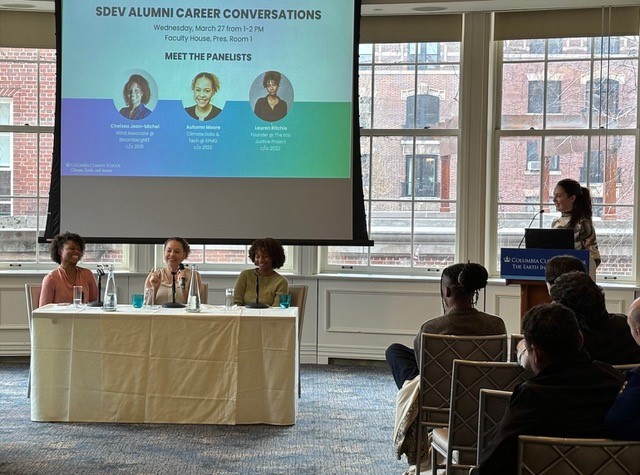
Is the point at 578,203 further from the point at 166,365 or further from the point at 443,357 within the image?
the point at 166,365

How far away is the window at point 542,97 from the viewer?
6930 mm

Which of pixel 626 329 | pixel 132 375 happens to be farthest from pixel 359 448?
pixel 626 329

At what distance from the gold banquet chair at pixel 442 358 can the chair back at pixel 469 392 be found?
1.18ft

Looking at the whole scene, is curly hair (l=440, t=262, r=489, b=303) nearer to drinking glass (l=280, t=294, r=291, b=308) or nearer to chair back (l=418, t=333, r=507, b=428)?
chair back (l=418, t=333, r=507, b=428)

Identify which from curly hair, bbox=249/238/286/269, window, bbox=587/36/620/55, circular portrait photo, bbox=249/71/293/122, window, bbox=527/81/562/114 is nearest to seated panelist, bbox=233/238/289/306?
curly hair, bbox=249/238/286/269

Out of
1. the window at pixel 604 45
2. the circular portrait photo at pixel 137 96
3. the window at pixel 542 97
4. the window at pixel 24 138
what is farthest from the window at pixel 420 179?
the window at pixel 24 138

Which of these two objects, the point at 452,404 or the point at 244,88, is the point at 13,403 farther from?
the point at 452,404

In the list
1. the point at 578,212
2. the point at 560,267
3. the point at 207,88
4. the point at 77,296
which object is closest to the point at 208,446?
the point at 77,296

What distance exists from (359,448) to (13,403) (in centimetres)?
242

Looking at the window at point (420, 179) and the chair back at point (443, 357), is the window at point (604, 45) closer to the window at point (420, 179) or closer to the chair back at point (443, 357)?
the window at point (420, 179)

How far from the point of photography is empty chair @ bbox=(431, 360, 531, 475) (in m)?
3.01

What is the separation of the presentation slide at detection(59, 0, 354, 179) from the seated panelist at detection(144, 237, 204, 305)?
1.25 meters

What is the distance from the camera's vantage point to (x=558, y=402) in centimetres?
224

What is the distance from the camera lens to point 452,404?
312 cm
